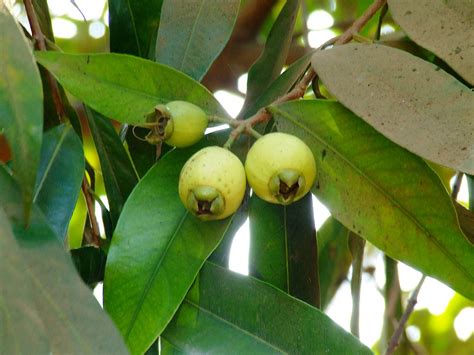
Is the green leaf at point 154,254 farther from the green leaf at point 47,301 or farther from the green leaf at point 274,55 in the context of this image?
the green leaf at point 274,55

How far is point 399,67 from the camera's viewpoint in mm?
935

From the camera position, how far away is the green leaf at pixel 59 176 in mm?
990

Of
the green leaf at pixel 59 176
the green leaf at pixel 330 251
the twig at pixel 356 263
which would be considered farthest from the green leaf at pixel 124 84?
the green leaf at pixel 330 251

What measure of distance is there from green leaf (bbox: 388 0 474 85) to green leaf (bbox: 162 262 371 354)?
0.98 ft

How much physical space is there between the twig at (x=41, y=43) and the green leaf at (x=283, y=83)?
0.79 feet

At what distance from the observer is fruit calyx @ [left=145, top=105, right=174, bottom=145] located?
91cm

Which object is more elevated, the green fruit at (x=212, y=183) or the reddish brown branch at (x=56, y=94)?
the reddish brown branch at (x=56, y=94)

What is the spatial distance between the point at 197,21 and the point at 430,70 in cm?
33

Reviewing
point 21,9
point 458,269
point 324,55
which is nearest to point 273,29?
point 324,55

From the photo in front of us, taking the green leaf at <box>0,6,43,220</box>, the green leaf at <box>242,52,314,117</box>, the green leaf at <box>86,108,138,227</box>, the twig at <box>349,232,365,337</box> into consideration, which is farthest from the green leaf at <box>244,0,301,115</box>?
the green leaf at <box>0,6,43,220</box>

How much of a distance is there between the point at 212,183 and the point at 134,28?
49 cm

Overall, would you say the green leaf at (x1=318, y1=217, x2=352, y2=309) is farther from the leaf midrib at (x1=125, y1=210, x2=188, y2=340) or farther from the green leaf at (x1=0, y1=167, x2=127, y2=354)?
the green leaf at (x1=0, y1=167, x2=127, y2=354)

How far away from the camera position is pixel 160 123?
0.92 m

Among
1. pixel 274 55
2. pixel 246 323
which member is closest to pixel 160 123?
pixel 246 323
